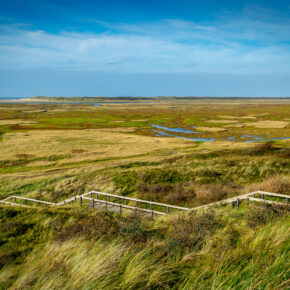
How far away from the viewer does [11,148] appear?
48031 mm

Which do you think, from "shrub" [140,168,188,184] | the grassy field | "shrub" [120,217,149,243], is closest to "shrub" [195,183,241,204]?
the grassy field

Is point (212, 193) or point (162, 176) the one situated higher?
point (212, 193)

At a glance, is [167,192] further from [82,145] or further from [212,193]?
[82,145]

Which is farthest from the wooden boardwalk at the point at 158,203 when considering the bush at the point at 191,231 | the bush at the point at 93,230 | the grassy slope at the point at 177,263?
the grassy slope at the point at 177,263

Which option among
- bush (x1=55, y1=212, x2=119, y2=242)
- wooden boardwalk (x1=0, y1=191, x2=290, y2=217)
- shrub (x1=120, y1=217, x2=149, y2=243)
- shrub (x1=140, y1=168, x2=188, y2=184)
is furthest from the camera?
shrub (x1=140, y1=168, x2=188, y2=184)

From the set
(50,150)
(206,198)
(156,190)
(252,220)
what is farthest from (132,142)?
(252,220)

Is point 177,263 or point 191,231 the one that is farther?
point 191,231

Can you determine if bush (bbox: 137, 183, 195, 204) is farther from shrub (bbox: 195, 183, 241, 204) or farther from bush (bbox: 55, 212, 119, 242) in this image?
bush (bbox: 55, 212, 119, 242)

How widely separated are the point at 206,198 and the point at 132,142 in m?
38.1

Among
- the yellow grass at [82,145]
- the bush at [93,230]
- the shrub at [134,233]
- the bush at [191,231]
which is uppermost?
the bush at [191,231]

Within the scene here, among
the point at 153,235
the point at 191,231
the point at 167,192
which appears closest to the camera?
the point at 191,231

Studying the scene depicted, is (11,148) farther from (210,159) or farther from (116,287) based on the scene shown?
(116,287)

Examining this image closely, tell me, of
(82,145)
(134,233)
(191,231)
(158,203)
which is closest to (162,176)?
(158,203)

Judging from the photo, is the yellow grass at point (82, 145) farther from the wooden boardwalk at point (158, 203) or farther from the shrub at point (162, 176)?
the wooden boardwalk at point (158, 203)
